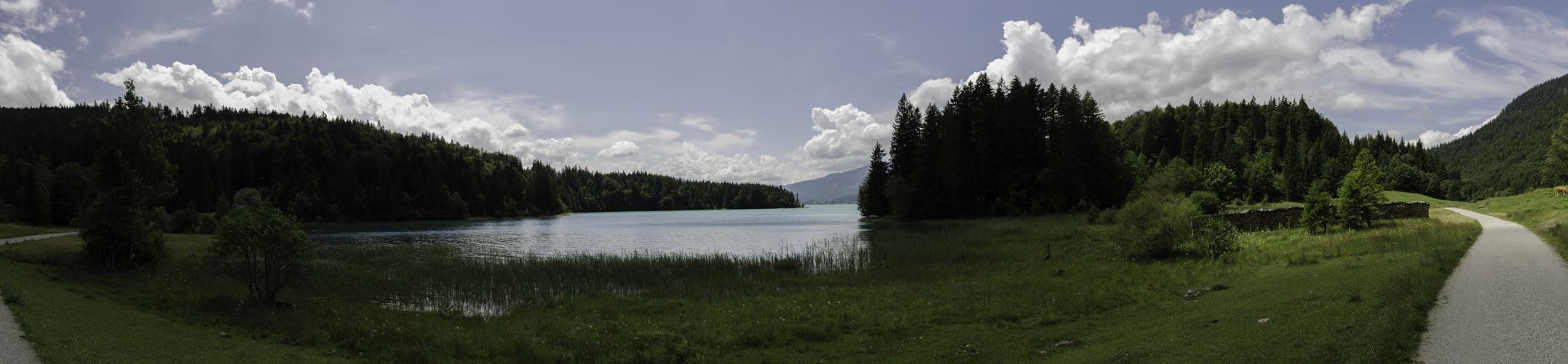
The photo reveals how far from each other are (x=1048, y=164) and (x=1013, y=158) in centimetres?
384

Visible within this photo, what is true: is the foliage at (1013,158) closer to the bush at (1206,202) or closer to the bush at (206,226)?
the bush at (1206,202)

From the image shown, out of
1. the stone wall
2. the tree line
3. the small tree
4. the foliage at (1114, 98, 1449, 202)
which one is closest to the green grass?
the small tree

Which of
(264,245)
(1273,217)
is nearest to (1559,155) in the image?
(1273,217)

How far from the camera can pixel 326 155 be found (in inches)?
5807

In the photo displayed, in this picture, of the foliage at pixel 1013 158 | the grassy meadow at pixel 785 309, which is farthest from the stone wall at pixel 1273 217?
the foliage at pixel 1013 158

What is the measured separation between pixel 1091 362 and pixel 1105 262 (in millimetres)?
17072

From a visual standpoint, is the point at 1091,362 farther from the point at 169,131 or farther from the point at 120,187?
the point at 169,131

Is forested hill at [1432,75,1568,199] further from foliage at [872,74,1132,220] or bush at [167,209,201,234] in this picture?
bush at [167,209,201,234]

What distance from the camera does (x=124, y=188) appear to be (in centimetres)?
2372

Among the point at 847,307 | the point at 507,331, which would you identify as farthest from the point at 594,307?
the point at 847,307

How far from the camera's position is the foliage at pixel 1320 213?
2839 cm

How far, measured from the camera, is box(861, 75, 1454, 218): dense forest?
2571 inches

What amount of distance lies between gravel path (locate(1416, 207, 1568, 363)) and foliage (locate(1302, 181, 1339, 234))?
43.3 feet

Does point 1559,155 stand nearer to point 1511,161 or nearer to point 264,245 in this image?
point 264,245
